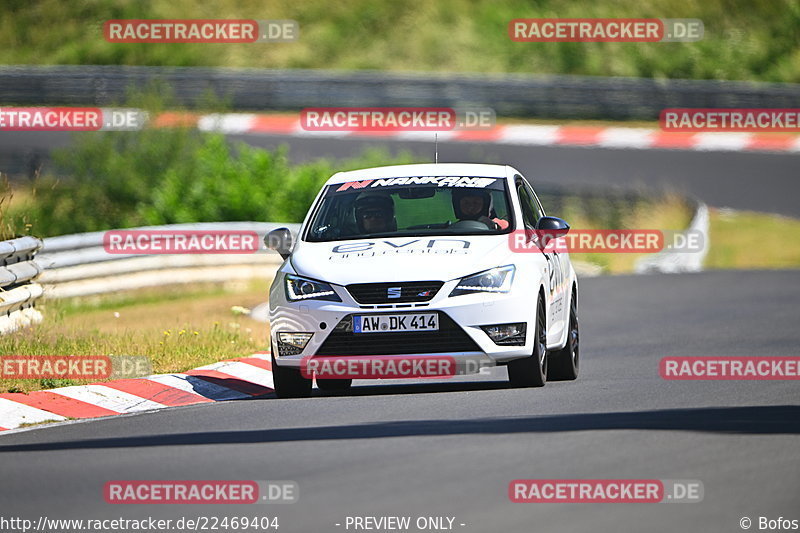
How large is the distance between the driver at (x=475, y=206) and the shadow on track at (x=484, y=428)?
2.49 m

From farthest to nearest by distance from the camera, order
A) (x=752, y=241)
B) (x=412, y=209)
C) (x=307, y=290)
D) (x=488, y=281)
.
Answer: (x=752, y=241), (x=412, y=209), (x=307, y=290), (x=488, y=281)

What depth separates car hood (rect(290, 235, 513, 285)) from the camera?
10.6m

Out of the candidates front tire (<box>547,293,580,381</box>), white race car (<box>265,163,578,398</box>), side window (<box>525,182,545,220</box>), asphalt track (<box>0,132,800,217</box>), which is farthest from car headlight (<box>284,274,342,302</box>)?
asphalt track (<box>0,132,800,217</box>)

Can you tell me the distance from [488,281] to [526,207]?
5.61 feet

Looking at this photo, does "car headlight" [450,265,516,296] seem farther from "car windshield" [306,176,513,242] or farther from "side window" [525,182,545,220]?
"side window" [525,182,545,220]

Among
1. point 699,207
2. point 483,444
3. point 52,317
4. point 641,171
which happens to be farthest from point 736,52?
point 483,444

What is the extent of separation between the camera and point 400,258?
10742mm

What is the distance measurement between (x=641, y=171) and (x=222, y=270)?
1147cm

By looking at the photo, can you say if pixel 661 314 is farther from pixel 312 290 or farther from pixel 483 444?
pixel 483 444

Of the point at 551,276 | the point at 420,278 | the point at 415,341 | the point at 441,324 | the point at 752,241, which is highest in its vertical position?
the point at 420,278

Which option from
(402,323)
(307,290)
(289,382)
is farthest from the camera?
(289,382)

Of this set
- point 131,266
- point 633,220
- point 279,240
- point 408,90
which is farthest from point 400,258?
point 408,90

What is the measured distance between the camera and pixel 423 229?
11.5 metres

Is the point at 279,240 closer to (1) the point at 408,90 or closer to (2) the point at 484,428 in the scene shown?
(2) the point at 484,428
